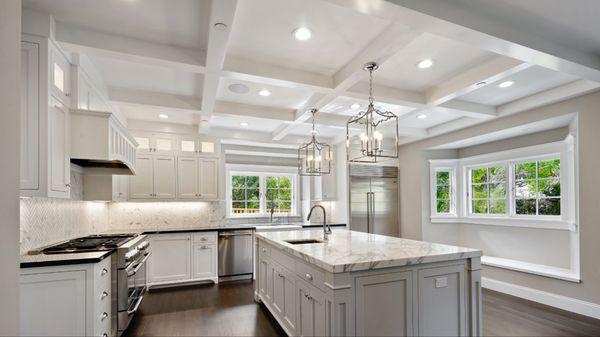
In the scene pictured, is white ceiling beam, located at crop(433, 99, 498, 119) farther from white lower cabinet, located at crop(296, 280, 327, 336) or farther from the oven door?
the oven door

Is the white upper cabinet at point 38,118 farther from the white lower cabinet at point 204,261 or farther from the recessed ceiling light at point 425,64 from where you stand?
the recessed ceiling light at point 425,64

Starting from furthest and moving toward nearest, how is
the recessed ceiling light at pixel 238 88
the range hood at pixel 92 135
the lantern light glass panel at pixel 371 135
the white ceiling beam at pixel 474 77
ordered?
the recessed ceiling light at pixel 238 88, the white ceiling beam at pixel 474 77, the range hood at pixel 92 135, the lantern light glass panel at pixel 371 135

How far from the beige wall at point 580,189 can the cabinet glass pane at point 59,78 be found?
5192 mm

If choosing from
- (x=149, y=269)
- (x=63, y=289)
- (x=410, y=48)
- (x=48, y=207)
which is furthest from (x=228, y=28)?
(x=149, y=269)

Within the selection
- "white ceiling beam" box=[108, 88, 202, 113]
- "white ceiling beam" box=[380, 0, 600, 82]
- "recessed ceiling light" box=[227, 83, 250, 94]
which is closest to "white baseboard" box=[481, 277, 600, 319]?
"white ceiling beam" box=[380, 0, 600, 82]

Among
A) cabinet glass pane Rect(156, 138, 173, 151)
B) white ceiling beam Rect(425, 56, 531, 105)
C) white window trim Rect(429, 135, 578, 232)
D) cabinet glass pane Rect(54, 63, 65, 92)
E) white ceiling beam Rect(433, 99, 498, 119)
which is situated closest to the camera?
cabinet glass pane Rect(54, 63, 65, 92)

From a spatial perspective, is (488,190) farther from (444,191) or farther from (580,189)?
(580,189)

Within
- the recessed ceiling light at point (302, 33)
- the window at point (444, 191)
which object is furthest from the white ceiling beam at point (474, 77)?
the window at point (444, 191)

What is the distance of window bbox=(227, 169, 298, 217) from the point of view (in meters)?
6.51

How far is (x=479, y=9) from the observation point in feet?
6.86

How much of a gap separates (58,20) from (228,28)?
131 centimetres

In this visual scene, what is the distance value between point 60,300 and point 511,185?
6.01 meters

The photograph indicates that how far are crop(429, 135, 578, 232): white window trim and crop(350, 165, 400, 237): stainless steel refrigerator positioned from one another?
30.3 inches

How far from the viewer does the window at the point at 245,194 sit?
650 centimetres
